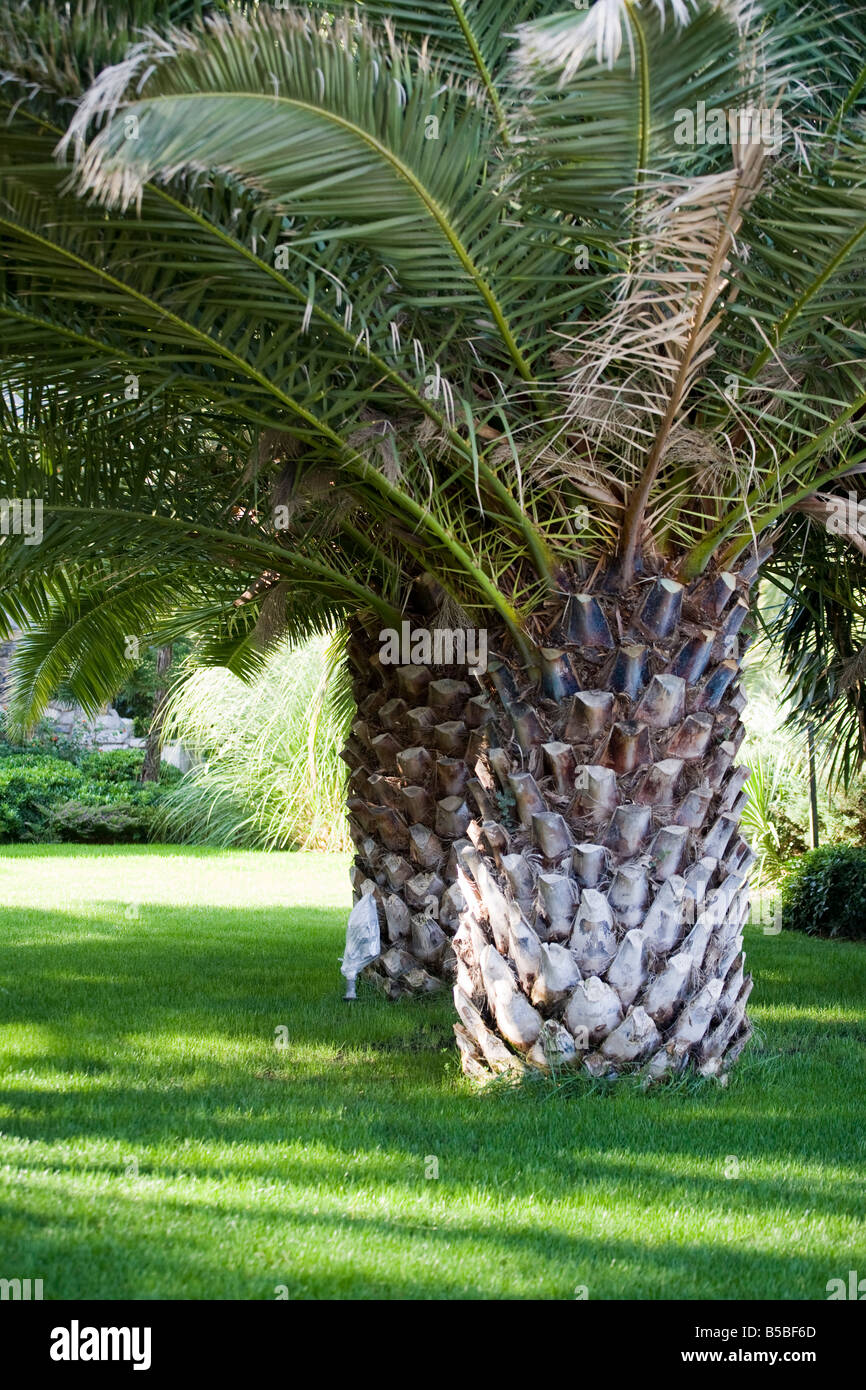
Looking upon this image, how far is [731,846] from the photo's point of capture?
18.2 feet

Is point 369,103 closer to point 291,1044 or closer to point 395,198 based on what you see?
point 395,198

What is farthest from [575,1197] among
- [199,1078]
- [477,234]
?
[477,234]

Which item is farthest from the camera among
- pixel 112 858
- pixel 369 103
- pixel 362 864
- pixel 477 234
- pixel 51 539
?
pixel 112 858

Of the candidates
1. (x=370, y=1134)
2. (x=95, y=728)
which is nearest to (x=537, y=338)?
(x=370, y=1134)

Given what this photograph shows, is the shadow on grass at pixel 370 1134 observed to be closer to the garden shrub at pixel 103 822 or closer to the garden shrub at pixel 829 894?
the garden shrub at pixel 829 894

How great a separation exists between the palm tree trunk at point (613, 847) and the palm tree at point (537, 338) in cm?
2

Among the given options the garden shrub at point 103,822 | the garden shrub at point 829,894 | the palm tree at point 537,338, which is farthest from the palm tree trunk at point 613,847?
the garden shrub at point 103,822

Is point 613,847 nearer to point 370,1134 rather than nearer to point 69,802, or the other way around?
point 370,1134

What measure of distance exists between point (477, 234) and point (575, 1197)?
3.11 meters

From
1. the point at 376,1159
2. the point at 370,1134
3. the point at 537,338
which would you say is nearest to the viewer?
the point at 376,1159

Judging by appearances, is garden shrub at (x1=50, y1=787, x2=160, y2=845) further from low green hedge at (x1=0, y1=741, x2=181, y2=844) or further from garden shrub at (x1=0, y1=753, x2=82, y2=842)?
garden shrub at (x1=0, y1=753, x2=82, y2=842)

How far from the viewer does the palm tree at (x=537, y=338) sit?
11.3 feet

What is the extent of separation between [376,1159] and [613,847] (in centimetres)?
166

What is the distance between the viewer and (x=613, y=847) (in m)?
5.16
